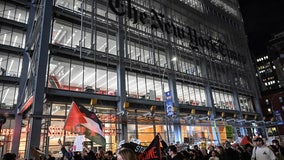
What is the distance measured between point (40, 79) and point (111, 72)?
307 inches

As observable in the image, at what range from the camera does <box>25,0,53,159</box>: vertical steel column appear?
49.8 ft

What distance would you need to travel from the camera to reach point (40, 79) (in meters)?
16.7

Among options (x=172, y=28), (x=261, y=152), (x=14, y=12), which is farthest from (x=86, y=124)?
(x=172, y=28)

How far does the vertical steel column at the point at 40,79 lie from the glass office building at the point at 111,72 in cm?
7

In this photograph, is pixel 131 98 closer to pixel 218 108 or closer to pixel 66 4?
pixel 66 4

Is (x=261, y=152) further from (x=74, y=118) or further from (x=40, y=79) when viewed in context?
(x=40, y=79)

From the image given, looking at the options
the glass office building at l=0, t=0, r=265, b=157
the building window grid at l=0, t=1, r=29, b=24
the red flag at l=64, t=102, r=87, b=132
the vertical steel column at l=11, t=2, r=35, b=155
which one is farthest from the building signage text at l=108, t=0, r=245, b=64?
the red flag at l=64, t=102, r=87, b=132

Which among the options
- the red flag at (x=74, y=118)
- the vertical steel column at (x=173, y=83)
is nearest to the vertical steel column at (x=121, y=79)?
the vertical steel column at (x=173, y=83)

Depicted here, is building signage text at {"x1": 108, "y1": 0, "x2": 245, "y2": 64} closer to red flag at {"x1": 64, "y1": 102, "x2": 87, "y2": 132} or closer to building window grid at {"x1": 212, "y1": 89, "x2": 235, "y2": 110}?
building window grid at {"x1": 212, "y1": 89, "x2": 235, "y2": 110}

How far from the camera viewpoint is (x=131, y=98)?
73.6ft

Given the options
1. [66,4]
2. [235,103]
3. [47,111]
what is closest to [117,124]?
[47,111]

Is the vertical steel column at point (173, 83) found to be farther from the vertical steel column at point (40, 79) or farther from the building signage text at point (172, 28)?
the vertical steel column at point (40, 79)

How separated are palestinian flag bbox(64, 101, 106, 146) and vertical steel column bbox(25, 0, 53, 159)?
10411 mm

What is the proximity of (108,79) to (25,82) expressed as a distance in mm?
8705
